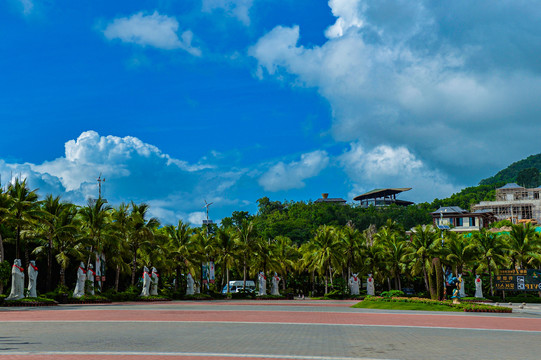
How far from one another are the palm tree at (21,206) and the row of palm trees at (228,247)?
8cm

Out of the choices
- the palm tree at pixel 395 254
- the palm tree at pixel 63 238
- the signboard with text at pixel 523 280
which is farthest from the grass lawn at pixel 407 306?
the palm tree at pixel 63 238

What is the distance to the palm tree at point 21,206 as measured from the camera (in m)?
36.2

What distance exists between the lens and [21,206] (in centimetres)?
3647

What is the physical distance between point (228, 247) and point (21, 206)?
23.4 metres

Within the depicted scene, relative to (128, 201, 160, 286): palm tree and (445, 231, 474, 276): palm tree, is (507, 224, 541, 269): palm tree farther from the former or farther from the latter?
(128, 201, 160, 286): palm tree

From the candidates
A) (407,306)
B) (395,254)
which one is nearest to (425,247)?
(395,254)

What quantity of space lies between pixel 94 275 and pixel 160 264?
9985mm

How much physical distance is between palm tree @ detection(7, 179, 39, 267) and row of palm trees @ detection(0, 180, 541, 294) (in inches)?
3.2

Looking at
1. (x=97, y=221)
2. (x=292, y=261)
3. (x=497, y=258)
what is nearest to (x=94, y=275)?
(x=97, y=221)

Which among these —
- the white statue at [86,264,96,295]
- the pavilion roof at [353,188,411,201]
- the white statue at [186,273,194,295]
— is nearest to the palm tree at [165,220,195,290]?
the white statue at [186,273,194,295]

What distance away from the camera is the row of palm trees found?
40.3m

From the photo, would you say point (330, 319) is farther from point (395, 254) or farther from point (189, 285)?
point (395, 254)

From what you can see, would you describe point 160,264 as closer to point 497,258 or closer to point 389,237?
point 389,237

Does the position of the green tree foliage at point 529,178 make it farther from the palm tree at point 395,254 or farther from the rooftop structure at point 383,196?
the palm tree at point 395,254
